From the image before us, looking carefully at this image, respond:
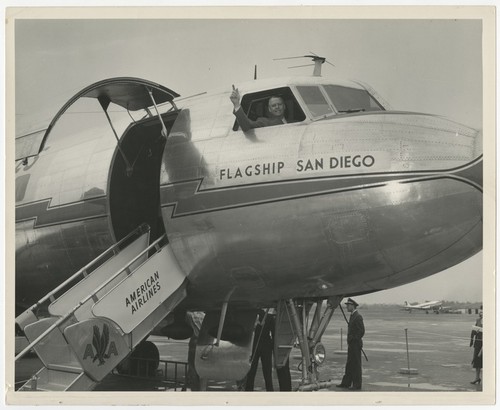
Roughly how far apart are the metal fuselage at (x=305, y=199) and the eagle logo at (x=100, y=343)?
1353mm

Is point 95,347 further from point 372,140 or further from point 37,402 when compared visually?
point 372,140

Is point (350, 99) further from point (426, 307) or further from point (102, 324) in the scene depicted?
point (426, 307)

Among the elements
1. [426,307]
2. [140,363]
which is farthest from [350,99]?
[426,307]

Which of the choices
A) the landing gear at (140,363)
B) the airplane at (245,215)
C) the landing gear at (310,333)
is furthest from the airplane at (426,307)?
the landing gear at (310,333)

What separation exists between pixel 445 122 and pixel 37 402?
5782 millimetres

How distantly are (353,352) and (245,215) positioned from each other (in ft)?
17.6

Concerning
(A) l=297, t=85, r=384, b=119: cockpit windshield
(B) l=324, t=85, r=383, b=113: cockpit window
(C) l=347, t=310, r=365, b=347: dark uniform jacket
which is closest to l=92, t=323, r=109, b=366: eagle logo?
Answer: (A) l=297, t=85, r=384, b=119: cockpit windshield

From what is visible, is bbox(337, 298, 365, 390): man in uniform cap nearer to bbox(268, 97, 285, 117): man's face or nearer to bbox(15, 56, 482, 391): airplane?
bbox(15, 56, 482, 391): airplane

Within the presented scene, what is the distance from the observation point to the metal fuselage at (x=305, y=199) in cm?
771

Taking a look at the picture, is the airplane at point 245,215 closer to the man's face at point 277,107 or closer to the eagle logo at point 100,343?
the eagle logo at point 100,343

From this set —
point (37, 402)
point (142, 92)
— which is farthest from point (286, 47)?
point (37, 402)

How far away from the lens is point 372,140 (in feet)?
26.2

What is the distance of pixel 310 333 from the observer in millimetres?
9117

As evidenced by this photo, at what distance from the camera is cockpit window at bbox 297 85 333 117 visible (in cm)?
877
